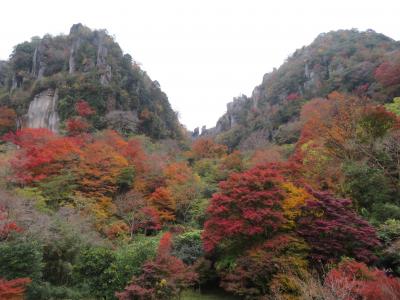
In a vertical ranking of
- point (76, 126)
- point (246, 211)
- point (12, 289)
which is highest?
point (76, 126)

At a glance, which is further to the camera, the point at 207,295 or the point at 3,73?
the point at 3,73

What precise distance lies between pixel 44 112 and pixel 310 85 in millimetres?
38668

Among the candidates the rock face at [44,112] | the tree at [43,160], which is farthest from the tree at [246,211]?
the rock face at [44,112]

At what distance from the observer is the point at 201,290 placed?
18562mm

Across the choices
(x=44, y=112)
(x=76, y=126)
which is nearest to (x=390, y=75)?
(x=76, y=126)

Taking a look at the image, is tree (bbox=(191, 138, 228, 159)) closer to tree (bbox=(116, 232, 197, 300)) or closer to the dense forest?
the dense forest

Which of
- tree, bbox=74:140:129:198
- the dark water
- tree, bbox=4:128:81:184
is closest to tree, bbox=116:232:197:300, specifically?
the dark water

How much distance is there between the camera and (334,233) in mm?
14266

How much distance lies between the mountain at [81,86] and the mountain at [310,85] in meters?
13.0

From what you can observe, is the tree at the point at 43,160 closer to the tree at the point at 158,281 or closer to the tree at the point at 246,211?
the tree at the point at 158,281

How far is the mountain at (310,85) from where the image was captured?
44.2 m

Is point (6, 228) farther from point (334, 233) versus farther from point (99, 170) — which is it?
point (334, 233)

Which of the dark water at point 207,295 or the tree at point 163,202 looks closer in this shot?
the dark water at point 207,295

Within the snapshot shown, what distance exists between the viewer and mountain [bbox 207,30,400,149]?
44.2 m
